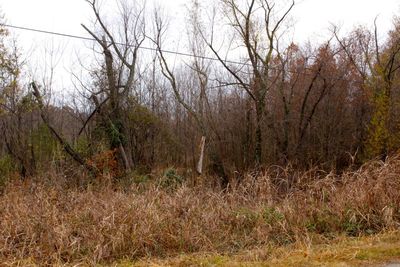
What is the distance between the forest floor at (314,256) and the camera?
212 inches

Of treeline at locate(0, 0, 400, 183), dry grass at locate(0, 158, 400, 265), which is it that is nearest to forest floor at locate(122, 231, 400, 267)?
dry grass at locate(0, 158, 400, 265)

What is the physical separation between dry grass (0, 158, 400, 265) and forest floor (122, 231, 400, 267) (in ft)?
1.03

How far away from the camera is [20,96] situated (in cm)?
2392

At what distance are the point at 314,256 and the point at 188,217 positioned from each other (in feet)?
9.80

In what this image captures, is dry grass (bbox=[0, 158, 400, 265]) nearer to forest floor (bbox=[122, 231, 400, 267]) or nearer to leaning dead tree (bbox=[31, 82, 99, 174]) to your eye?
forest floor (bbox=[122, 231, 400, 267])

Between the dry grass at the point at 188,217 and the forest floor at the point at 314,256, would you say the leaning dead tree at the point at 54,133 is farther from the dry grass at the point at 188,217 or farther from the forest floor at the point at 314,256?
the forest floor at the point at 314,256

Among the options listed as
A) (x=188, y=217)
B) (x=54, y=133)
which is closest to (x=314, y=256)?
(x=188, y=217)

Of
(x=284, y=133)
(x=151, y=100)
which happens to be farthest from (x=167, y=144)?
(x=284, y=133)

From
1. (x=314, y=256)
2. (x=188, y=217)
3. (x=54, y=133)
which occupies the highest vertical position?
(x=54, y=133)

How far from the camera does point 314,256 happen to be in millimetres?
5645

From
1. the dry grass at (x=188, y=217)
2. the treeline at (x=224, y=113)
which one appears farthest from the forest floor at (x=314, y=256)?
the treeline at (x=224, y=113)

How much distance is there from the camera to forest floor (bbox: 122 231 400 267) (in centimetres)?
539

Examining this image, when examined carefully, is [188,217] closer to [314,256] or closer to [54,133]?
[314,256]

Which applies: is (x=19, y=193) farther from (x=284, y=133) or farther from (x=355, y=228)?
(x=284, y=133)
